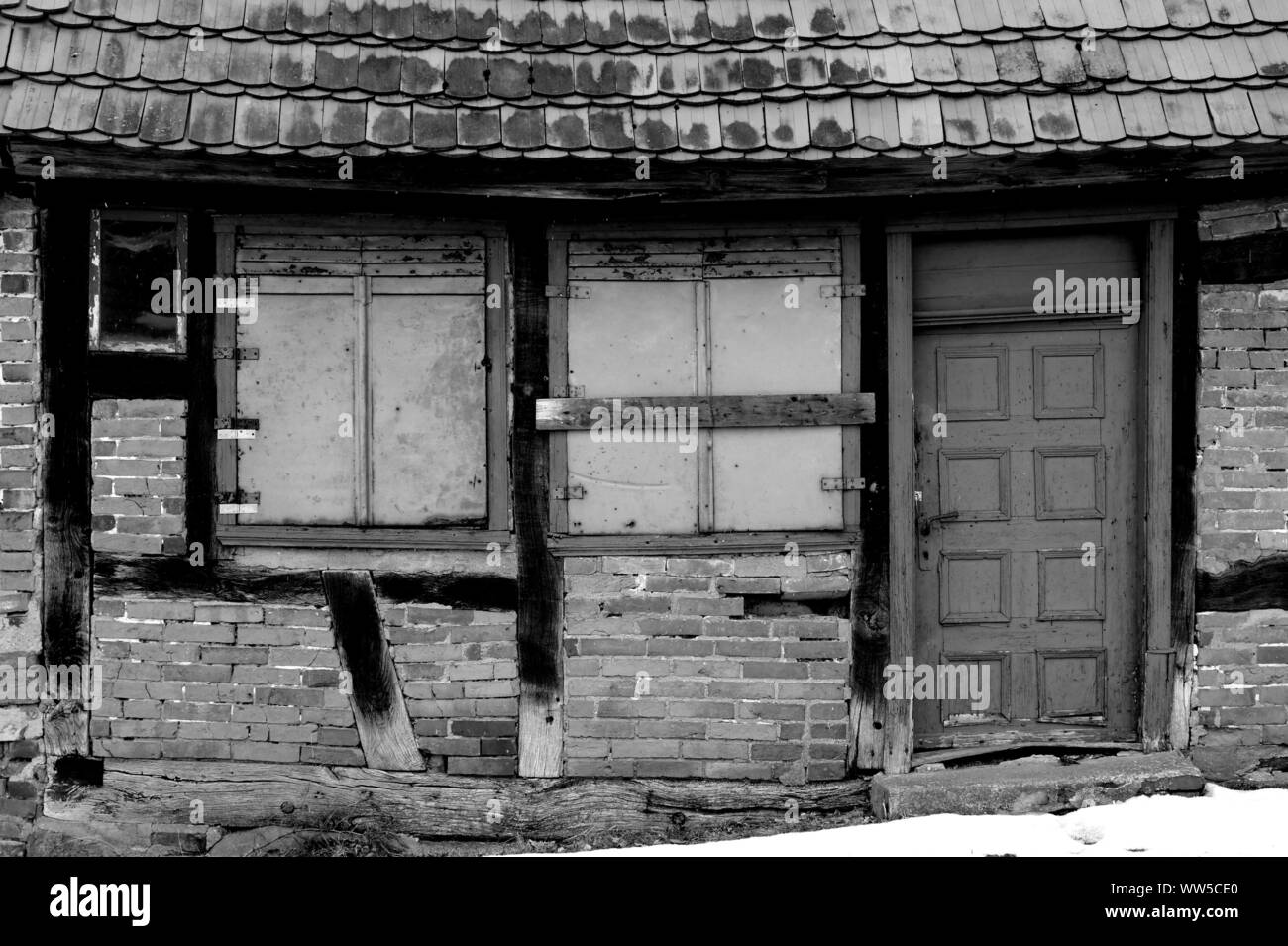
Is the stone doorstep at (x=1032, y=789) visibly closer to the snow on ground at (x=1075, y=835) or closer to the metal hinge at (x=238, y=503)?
the snow on ground at (x=1075, y=835)

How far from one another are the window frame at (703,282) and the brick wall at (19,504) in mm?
2295

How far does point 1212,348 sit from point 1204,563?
966 mm

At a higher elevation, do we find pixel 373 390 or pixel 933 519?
pixel 373 390

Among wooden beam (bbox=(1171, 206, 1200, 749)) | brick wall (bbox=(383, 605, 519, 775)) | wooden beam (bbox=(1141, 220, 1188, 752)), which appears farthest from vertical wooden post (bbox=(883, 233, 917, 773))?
brick wall (bbox=(383, 605, 519, 775))

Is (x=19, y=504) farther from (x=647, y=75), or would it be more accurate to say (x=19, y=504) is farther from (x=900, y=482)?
(x=900, y=482)

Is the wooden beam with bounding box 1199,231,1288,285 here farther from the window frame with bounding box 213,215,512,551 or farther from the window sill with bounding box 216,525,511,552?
the window sill with bounding box 216,525,511,552

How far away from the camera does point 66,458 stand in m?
4.96

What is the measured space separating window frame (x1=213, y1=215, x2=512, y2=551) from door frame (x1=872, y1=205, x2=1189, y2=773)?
5.74 ft

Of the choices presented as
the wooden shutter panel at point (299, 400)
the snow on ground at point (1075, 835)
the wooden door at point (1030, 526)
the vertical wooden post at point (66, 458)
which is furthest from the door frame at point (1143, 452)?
the vertical wooden post at point (66, 458)

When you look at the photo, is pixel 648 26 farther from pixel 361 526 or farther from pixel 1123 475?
pixel 1123 475

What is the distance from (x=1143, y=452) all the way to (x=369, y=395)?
355cm

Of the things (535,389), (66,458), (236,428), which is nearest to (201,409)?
(236,428)

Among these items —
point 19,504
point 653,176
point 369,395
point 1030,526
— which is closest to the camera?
point 653,176

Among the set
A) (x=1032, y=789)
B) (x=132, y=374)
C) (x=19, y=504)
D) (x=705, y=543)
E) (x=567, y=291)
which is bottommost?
(x=1032, y=789)
